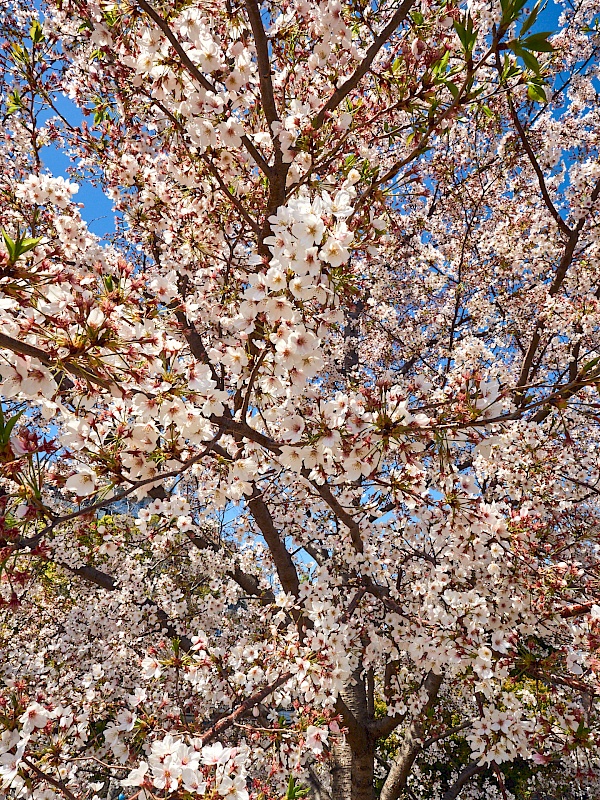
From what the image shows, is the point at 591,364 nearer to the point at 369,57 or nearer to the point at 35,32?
the point at 369,57

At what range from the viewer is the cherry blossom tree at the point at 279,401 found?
190 cm

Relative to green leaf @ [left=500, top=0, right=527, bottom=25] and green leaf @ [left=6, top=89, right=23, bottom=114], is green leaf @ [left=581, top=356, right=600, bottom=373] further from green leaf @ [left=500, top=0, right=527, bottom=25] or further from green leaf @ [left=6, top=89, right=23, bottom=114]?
green leaf @ [left=6, top=89, right=23, bottom=114]

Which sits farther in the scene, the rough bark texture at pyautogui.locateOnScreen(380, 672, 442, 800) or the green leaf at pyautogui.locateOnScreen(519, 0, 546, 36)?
the rough bark texture at pyautogui.locateOnScreen(380, 672, 442, 800)

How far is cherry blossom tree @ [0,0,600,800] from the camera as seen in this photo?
190 centimetres

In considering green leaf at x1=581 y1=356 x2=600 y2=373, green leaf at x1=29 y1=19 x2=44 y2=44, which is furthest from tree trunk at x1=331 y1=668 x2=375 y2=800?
green leaf at x1=29 y1=19 x2=44 y2=44

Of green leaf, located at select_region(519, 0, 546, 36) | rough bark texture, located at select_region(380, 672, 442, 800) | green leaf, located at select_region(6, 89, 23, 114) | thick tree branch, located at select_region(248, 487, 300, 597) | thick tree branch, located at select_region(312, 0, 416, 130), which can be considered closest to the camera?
green leaf, located at select_region(519, 0, 546, 36)

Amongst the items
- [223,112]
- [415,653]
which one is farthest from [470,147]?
[415,653]

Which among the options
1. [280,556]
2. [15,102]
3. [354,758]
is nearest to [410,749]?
[354,758]

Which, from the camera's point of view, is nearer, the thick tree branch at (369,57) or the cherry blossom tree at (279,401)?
the cherry blossom tree at (279,401)

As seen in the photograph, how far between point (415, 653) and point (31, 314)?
372cm

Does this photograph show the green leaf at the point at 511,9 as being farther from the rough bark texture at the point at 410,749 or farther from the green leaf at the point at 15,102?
the rough bark texture at the point at 410,749

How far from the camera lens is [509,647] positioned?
3.32m

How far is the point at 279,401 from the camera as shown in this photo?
3.98 m

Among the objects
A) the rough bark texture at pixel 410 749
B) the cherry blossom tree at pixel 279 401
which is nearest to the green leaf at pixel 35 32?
the cherry blossom tree at pixel 279 401
